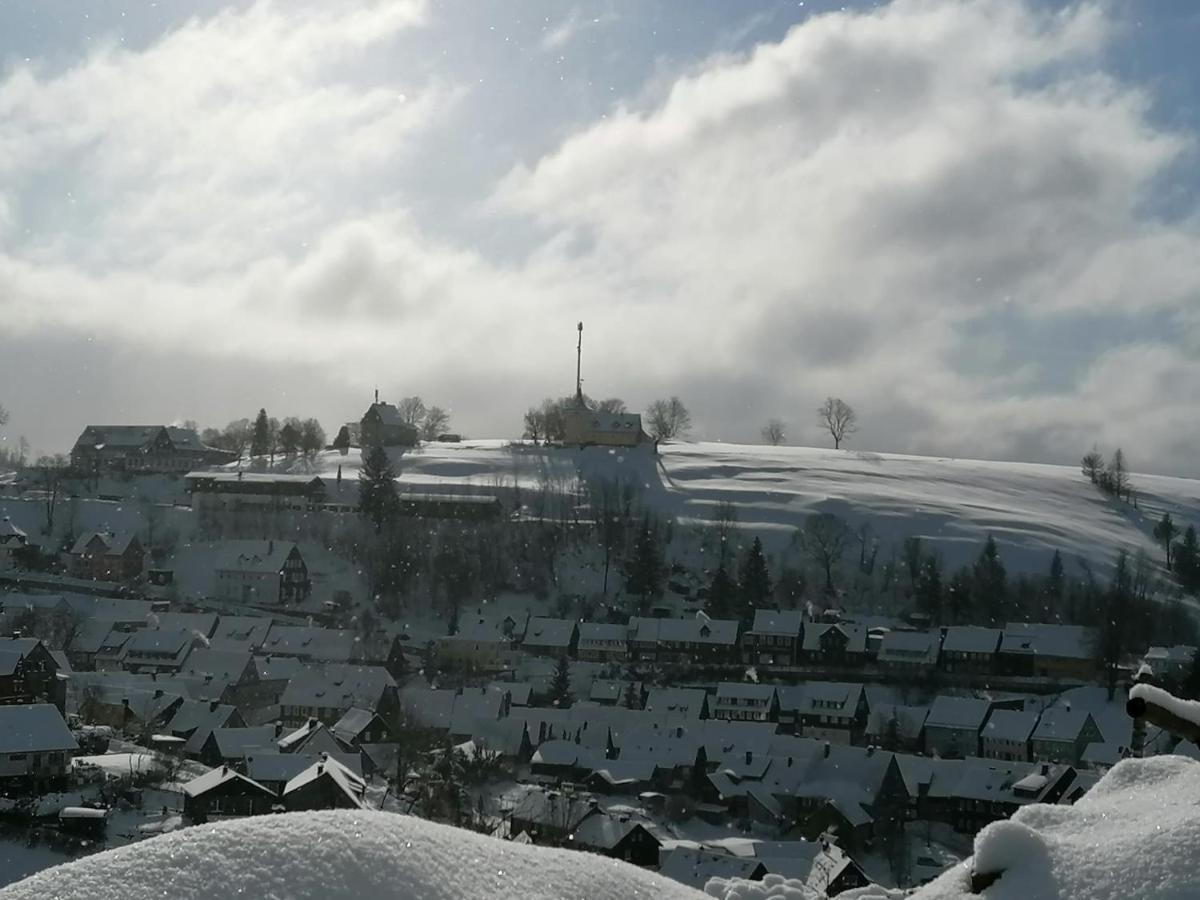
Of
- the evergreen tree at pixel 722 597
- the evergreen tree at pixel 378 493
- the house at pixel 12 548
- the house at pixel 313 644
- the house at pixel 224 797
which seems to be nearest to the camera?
the house at pixel 224 797

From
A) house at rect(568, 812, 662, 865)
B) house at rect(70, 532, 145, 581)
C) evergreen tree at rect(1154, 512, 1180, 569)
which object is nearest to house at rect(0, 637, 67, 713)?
house at rect(568, 812, 662, 865)

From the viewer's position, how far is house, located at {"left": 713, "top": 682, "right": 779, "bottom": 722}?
20.5 m

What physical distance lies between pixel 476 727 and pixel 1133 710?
17.4m

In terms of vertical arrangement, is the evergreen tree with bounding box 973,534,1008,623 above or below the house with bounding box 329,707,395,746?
above

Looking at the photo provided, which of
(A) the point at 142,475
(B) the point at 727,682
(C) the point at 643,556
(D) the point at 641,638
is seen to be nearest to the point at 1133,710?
(B) the point at 727,682

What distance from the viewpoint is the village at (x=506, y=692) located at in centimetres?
1196

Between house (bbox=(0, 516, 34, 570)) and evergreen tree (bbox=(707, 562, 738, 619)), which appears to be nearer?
evergreen tree (bbox=(707, 562, 738, 619))

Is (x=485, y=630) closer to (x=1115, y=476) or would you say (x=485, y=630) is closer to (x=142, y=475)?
(x=142, y=475)

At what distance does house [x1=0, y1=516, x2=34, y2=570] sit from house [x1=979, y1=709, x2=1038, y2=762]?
26.2 metres

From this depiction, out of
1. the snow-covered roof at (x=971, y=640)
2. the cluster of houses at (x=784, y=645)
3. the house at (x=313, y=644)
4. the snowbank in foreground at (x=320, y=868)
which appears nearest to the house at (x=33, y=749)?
the house at (x=313, y=644)

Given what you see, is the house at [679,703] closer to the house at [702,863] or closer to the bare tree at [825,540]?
the house at [702,863]

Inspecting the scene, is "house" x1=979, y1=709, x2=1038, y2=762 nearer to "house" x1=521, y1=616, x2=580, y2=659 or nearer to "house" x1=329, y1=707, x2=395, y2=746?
"house" x1=521, y1=616, x2=580, y2=659

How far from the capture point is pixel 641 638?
25453 mm

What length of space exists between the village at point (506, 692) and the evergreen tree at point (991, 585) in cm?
166
